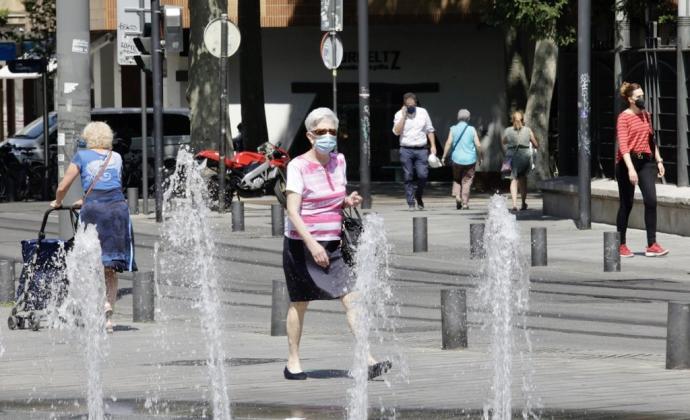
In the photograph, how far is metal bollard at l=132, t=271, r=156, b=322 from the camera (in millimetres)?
14281

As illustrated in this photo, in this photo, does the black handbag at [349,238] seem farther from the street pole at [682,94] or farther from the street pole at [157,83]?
the street pole at [157,83]

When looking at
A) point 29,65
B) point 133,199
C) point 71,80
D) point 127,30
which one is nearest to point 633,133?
point 71,80

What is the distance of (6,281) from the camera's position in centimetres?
1576

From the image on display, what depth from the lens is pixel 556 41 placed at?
25.0 meters

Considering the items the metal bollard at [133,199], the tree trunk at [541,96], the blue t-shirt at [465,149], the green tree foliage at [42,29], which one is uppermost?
the green tree foliage at [42,29]

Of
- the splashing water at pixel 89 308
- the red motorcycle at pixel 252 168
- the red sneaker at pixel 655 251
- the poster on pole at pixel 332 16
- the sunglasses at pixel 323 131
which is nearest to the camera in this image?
the splashing water at pixel 89 308

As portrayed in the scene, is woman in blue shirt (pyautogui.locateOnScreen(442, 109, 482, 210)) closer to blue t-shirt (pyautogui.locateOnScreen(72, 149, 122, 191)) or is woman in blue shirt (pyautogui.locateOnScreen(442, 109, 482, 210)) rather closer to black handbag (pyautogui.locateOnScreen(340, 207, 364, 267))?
blue t-shirt (pyautogui.locateOnScreen(72, 149, 122, 191))

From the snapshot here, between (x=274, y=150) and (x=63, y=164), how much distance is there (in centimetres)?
1682

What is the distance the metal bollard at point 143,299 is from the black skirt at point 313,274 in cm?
378

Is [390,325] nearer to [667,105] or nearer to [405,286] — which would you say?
[405,286]

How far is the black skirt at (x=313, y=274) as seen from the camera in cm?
1059

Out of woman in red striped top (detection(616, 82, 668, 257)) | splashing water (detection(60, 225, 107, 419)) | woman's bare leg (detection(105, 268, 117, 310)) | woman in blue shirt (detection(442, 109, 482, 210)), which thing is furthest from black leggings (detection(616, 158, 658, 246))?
woman in blue shirt (detection(442, 109, 482, 210))

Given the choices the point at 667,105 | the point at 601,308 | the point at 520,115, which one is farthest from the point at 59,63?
the point at 520,115

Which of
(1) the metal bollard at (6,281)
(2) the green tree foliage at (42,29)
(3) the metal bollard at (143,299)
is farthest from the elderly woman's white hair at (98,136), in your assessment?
(2) the green tree foliage at (42,29)
